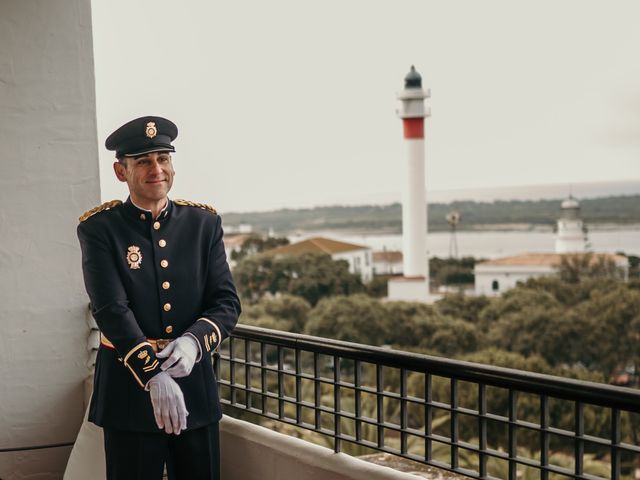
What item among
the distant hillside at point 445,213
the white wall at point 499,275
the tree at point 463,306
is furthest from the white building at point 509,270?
the tree at point 463,306

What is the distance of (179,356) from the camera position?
2115mm

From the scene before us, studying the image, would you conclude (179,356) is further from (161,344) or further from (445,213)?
(445,213)

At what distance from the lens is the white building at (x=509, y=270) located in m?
47.4

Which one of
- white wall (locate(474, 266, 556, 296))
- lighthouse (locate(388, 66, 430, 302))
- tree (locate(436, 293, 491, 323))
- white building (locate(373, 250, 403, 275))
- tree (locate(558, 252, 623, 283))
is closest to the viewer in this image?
tree (locate(436, 293, 491, 323))

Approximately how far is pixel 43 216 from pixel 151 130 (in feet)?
4.40

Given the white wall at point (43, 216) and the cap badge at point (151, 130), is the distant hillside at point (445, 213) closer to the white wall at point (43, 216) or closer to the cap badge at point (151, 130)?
the white wall at point (43, 216)

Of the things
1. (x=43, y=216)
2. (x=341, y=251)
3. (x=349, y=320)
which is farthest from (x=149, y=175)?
(x=341, y=251)

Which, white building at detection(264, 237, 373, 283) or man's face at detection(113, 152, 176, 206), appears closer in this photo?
man's face at detection(113, 152, 176, 206)

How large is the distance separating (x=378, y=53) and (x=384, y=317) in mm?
16038

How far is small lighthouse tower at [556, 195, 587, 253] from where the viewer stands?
4934 cm

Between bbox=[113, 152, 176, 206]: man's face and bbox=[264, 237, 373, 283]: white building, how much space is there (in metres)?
46.0

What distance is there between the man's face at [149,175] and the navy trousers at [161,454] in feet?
1.95

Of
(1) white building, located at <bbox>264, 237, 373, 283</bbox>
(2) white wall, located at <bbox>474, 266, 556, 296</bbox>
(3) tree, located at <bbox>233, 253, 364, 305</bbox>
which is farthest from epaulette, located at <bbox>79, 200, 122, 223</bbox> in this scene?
(2) white wall, located at <bbox>474, 266, 556, 296</bbox>

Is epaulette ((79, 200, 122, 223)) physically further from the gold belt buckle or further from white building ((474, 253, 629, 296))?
white building ((474, 253, 629, 296))
